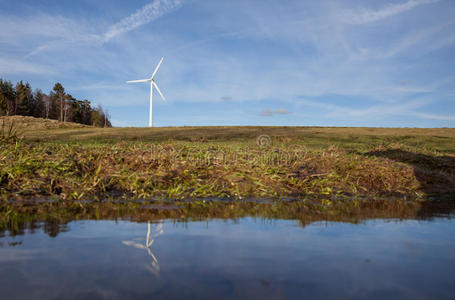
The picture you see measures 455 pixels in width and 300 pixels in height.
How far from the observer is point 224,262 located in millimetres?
2100

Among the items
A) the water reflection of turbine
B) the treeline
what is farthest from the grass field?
the treeline

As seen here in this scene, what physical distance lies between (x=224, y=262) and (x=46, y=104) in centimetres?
10645

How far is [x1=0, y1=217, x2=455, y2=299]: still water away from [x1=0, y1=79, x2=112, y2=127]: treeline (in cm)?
9304

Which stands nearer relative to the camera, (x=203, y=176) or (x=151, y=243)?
(x=151, y=243)

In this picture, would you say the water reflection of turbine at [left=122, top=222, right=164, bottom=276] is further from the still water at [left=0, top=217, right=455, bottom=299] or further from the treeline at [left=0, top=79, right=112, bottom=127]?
the treeline at [left=0, top=79, right=112, bottom=127]

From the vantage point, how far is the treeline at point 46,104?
8835 centimetres

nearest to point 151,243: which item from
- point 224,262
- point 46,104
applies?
point 224,262

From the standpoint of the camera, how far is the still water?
67.6 inches

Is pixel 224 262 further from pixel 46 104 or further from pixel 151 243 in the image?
pixel 46 104

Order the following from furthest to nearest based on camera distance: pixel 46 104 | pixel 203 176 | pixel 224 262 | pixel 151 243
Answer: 1. pixel 46 104
2. pixel 203 176
3. pixel 151 243
4. pixel 224 262

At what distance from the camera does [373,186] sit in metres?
6.66

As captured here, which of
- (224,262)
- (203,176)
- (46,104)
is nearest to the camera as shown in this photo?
(224,262)

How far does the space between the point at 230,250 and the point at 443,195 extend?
533 centimetres

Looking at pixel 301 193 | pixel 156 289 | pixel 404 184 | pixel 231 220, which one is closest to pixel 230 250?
pixel 156 289
